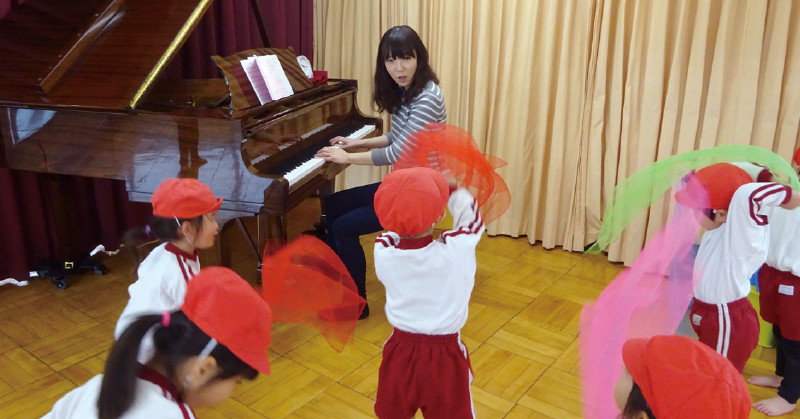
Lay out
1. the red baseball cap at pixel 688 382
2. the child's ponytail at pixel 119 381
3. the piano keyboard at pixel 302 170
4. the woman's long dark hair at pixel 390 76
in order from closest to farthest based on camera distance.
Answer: the red baseball cap at pixel 688 382 < the child's ponytail at pixel 119 381 < the piano keyboard at pixel 302 170 < the woman's long dark hair at pixel 390 76

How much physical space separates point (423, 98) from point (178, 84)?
133 centimetres

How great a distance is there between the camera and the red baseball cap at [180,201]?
1780mm

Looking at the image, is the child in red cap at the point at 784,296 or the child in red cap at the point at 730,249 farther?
the child in red cap at the point at 784,296

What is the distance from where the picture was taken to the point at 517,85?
3.71 metres

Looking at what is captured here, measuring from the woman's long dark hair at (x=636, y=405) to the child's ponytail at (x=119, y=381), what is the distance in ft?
2.92

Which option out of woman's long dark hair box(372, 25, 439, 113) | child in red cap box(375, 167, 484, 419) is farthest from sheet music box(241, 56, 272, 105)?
child in red cap box(375, 167, 484, 419)

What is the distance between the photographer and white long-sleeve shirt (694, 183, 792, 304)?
5.68ft

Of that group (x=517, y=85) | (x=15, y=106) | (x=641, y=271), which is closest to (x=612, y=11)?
(x=517, y=85)

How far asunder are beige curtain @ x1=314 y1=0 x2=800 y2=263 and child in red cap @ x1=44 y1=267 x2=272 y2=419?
9.37 ft

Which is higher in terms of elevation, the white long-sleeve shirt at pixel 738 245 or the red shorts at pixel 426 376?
the white long-sleeve shirt at pixel 738 245

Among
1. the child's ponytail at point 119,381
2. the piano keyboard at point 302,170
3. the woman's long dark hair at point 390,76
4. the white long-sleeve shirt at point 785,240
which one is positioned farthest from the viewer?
the woman's long dark hair at point 390,76

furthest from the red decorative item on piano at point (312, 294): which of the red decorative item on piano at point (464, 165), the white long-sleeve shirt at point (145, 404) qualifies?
the white long-sleeve shirt at point (145, 404)

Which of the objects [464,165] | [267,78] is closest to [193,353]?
[464,165]

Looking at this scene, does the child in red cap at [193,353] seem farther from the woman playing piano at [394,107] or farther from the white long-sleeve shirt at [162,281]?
the woman playing piano at [394,107]
